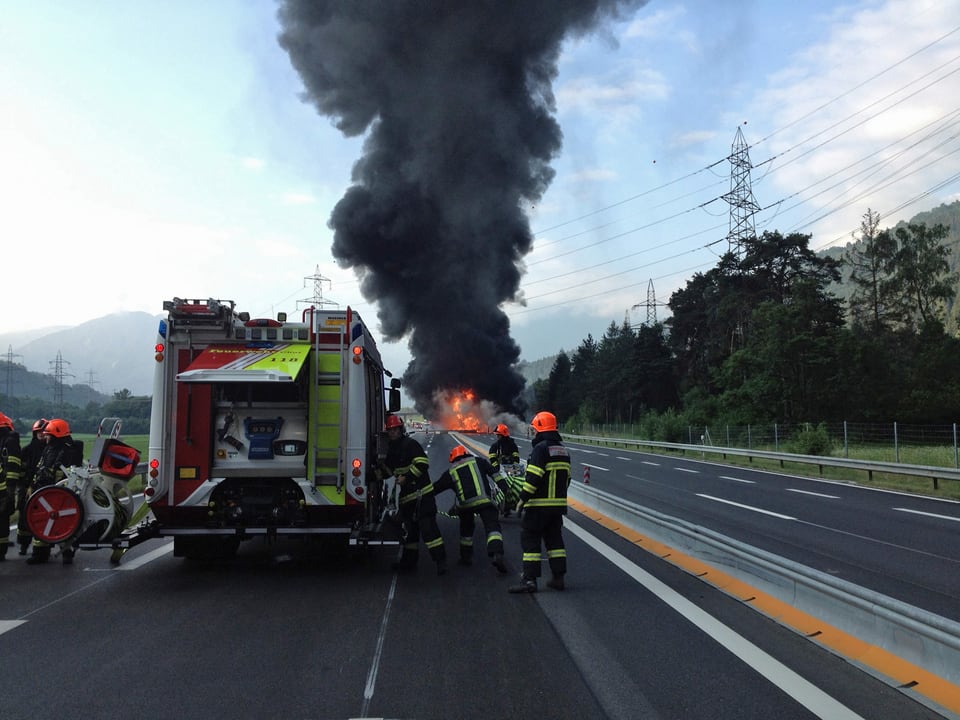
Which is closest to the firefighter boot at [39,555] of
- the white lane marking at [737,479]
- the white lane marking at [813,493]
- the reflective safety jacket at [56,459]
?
the reflective safety jacket at [56,459]

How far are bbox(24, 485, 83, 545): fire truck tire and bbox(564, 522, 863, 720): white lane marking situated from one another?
571cm

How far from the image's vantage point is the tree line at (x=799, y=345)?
44.8 metres

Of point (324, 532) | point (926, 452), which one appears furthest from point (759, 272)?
point (324, 532)

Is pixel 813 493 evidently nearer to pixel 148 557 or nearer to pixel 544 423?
pixel 544 423

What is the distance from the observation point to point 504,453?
44.5ft

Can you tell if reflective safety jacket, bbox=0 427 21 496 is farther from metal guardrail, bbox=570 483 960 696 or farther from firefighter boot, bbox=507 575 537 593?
metal guardrail, bbox=570 483 960 696

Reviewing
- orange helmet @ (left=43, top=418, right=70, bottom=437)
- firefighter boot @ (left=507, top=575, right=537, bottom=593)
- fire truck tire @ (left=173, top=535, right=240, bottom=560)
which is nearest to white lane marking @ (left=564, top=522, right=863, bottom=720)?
firefighter boot @ (left=507, top=575, right=537, bottom=593)

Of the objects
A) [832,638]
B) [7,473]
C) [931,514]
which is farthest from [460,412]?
[832,638]

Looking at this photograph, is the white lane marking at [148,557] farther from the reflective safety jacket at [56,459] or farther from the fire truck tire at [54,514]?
the reflective safety jacket at [56,459]

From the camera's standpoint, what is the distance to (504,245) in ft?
183

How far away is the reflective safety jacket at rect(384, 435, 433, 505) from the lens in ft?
27.9

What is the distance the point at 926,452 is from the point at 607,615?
2127cm

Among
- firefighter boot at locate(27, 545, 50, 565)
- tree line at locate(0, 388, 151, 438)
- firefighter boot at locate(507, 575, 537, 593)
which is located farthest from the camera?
tree line at locate(0, 388, 151, 438)

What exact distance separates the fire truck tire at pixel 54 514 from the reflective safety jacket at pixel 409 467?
10.5ft
